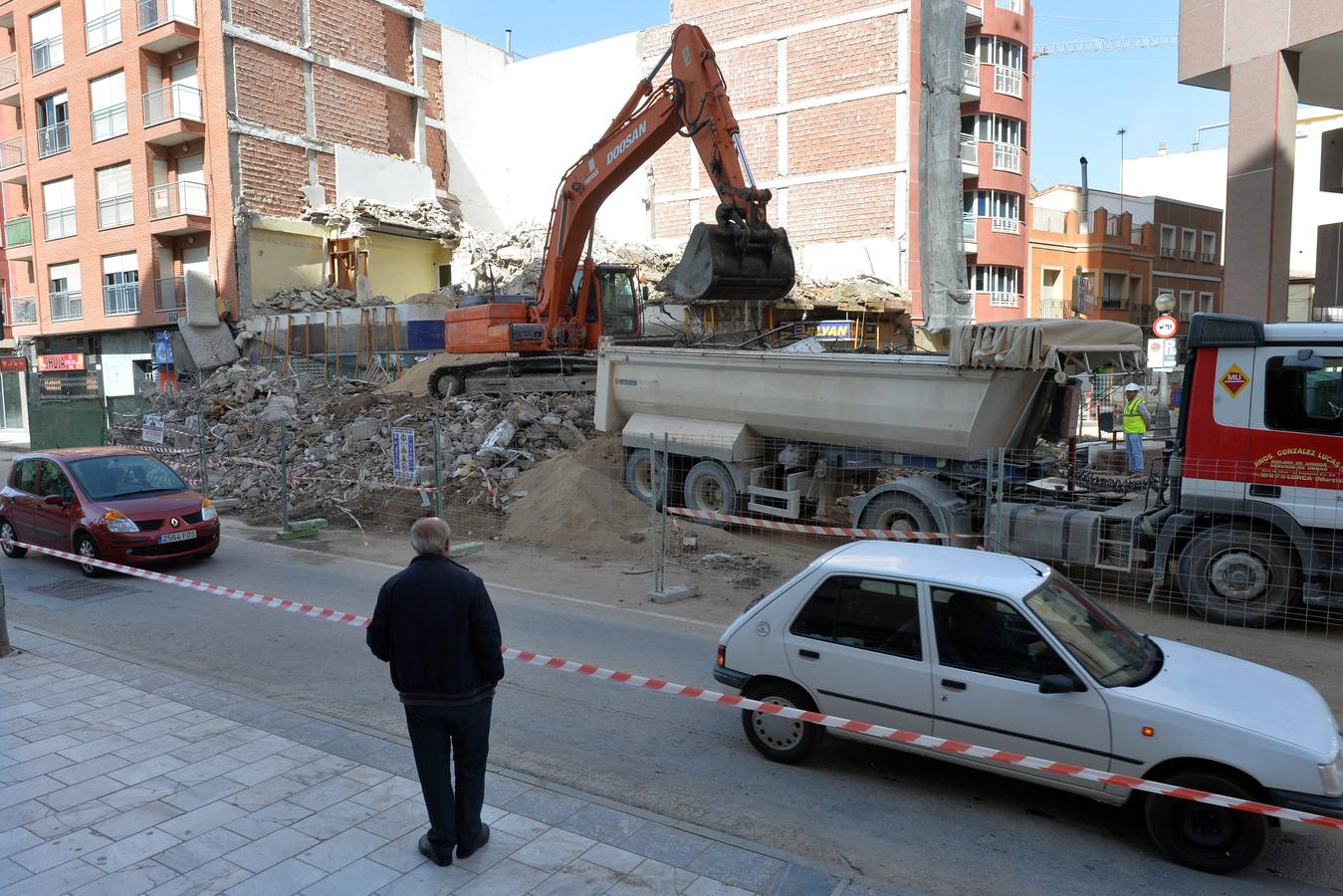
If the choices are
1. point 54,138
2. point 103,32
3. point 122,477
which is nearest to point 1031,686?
point 122,477

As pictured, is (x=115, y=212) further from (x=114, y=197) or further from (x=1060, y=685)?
(x=1060, y=685)

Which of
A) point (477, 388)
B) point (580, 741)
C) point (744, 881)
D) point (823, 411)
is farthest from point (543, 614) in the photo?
point (477, 388)

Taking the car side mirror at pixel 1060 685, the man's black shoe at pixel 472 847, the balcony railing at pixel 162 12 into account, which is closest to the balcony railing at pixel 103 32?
the balcony railing at pixel 162 12

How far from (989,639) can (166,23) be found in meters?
35.9

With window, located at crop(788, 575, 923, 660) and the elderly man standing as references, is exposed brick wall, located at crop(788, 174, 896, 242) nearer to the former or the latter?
window, located at crop(788, 575, 923, 660)

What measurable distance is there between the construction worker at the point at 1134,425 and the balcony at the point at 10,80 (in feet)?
142

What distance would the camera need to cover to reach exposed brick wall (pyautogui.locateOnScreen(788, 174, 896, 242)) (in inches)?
1335

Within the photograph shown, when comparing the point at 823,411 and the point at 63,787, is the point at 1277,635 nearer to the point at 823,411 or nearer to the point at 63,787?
the point at 823,411

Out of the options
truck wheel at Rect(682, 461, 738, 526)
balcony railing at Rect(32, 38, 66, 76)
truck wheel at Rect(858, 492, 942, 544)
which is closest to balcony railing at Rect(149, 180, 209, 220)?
balcony railing at Rect(32, 38, 66, 76)

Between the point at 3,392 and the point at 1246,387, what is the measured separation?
46596mm

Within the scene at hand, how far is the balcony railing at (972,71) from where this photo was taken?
116 ft

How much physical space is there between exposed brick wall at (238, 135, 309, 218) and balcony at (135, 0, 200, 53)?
3709 millimetres

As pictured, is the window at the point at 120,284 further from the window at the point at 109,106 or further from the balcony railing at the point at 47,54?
the balcony railing at the point at 47,54

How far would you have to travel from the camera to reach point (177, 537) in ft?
37.0
